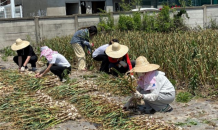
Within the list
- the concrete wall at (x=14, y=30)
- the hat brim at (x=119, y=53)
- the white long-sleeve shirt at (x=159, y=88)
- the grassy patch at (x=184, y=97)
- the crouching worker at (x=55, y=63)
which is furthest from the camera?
the concrete wall at (x=14, y=30)

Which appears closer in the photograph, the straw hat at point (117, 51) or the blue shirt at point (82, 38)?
the straw hat at point (117, 51)

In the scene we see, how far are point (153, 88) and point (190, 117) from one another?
2.03ft

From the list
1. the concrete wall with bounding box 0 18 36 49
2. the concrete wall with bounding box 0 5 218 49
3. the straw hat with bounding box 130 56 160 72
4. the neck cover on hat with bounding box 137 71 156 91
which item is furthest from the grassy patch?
the concrete wall with bounding box 0 18 36 49

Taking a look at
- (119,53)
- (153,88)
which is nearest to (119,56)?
(119,53)

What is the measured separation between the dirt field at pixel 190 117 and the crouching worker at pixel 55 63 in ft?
7.44

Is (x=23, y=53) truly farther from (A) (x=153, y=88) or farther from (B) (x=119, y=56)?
(A) (x=153, y=88)

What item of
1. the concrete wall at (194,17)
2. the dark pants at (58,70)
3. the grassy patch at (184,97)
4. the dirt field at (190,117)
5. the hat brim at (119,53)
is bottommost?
the dirt field at (190,117)

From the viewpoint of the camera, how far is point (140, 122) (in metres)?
3.93

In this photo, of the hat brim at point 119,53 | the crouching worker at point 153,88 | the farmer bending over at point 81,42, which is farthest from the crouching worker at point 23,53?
the crouching worker at point 153,88

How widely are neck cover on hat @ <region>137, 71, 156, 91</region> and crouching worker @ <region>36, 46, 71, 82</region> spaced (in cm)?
237

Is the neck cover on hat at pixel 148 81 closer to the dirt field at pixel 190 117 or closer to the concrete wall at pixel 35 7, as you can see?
the dirt field at pixel 190 117

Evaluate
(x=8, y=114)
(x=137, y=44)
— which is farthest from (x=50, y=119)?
(x=137, y=44)

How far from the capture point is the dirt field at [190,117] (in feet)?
12.8

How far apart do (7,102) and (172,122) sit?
9.16 ft
